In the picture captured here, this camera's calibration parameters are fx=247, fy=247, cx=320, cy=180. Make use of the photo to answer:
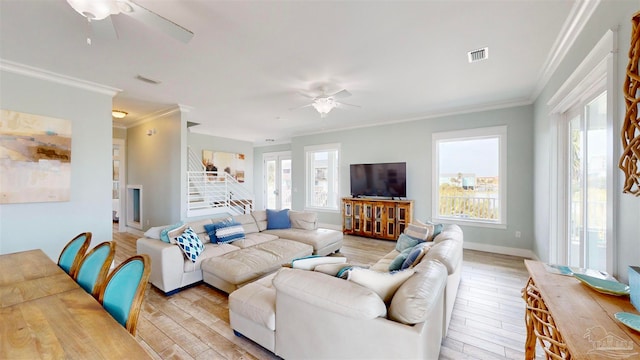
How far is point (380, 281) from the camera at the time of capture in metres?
1.53

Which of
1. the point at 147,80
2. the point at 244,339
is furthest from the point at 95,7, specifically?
the point at 244,339

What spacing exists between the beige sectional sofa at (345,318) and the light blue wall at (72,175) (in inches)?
122

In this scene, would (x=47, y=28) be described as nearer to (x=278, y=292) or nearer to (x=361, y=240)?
(x=278, y=292)

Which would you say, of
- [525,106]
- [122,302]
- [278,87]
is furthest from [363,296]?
[525,106]

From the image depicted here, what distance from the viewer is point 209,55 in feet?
8.79

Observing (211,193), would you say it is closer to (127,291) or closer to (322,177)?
(322,177)

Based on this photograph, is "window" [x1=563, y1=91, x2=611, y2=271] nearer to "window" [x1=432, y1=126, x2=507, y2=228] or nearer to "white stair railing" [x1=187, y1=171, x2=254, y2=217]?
"window" [x1=432, y1=126, x2=507, y2=228]

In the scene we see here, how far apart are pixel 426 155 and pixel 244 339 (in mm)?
4600

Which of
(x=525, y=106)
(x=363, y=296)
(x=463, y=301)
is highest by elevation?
(x=525, y=106)

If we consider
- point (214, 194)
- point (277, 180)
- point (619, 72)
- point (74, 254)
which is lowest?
point (74, 254)

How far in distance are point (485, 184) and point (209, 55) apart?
4.99 m

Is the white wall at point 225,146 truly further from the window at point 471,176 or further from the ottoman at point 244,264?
the window at point 471,176

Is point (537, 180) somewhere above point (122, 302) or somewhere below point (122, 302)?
above

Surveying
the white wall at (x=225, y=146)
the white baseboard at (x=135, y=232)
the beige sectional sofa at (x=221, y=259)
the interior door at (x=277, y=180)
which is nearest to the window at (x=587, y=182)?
the beige sectional sofa at (x=221, y=259)
